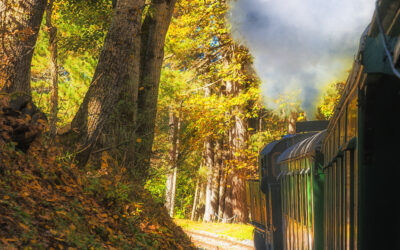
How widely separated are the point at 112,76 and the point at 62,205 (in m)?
4.58

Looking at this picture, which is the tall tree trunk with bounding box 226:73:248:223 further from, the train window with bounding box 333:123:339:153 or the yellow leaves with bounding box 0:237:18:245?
the yellow leaves with bounding box 0:237:18:245

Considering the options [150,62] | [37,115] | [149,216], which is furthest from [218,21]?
[37,115]

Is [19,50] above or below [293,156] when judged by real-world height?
above

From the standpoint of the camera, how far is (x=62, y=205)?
7.50 metres

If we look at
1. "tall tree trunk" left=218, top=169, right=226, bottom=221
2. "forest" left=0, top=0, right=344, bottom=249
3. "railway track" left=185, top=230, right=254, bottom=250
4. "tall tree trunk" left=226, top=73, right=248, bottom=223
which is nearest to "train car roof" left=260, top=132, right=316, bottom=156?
"forest" left=0, top=0, right=344, bottom=249

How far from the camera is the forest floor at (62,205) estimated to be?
6.09 m

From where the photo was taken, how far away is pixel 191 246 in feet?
43.0

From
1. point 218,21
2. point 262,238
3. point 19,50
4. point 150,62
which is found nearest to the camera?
point 19,50

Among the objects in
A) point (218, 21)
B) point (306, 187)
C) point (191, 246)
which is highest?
point (218, 21)

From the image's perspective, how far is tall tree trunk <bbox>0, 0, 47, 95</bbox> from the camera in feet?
30.7

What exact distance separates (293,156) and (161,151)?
4.01 metres

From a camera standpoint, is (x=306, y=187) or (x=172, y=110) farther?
(x=172, y=110)

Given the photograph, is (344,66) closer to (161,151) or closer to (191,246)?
(161,151)

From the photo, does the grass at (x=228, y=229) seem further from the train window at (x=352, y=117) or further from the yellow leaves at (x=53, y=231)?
the train window at (x=352, y=117)
